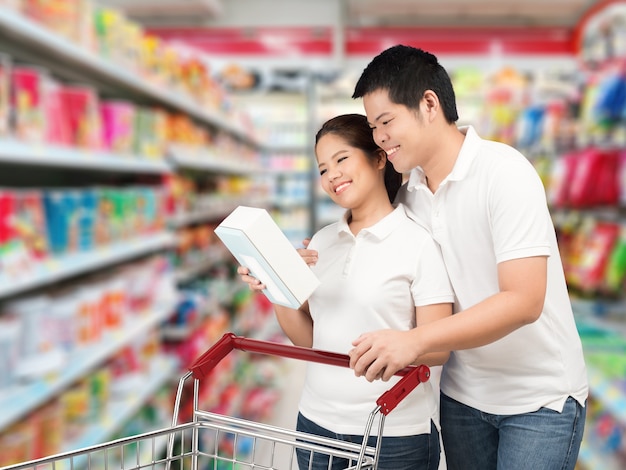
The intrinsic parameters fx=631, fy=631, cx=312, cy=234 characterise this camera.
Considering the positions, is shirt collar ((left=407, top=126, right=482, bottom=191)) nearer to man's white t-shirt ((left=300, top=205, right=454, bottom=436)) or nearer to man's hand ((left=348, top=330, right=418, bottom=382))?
man's white t-shirt ((left=300, top=205, right=454, bottom=436))

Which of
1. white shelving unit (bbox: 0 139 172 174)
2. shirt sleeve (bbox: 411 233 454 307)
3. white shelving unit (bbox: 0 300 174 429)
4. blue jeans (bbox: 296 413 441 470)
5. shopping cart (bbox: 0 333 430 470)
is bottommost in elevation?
white shelving unit (bbox: 0 300 174 429)

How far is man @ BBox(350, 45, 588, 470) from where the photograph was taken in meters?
0.97

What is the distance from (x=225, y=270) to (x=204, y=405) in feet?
5.31

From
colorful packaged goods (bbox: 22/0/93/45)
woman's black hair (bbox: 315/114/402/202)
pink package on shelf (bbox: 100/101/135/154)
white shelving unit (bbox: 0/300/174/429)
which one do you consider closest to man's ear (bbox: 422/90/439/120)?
woman's black hair (bbox: 315/114/402/202)

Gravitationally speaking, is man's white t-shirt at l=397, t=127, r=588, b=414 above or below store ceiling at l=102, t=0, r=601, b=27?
below

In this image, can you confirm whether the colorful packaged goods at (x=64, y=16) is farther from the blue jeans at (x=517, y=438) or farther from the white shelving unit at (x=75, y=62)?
the blue jeans at (x=517, y=438)

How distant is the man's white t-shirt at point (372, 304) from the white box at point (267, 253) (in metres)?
0.17

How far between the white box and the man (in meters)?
0.18

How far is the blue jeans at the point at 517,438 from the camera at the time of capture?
1.13 m

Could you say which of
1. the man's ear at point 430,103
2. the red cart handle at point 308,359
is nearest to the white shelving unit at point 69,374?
the red cart handle at point 308,359

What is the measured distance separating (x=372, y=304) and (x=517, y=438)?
0.36m

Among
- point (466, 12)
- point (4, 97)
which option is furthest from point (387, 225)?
point (466, 12)

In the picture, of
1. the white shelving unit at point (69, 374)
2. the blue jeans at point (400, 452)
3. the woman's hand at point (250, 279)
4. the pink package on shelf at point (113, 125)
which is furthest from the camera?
the pink package on shelf at point (113, 125)

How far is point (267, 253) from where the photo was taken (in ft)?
3.18
